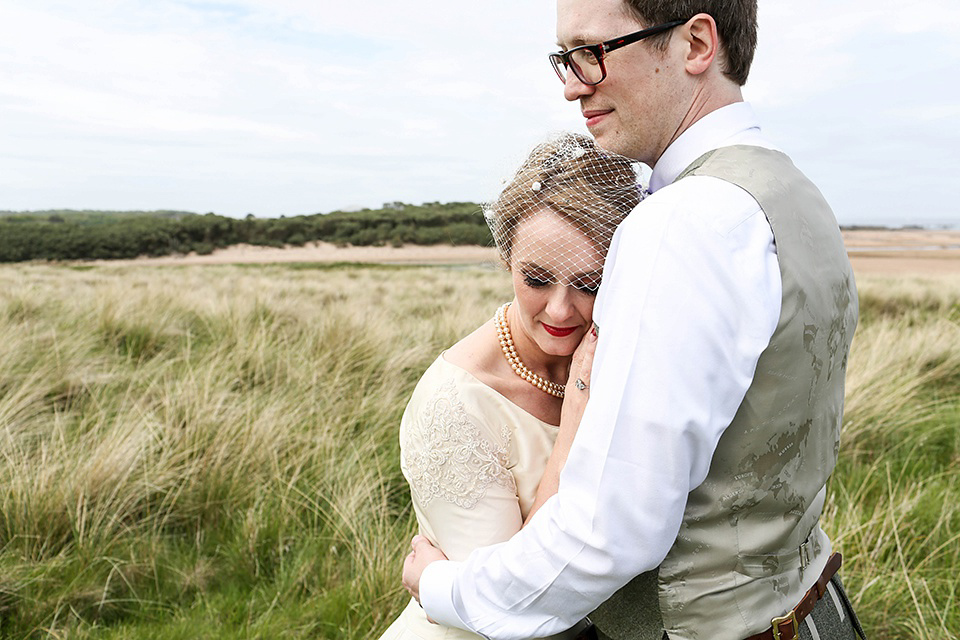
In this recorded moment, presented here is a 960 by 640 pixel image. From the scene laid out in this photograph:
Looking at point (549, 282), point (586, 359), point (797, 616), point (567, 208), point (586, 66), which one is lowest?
point (797, 616)

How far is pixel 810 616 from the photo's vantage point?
1644 millimetres

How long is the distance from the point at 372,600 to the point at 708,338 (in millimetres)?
2555

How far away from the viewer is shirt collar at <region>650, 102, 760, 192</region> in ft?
4.98

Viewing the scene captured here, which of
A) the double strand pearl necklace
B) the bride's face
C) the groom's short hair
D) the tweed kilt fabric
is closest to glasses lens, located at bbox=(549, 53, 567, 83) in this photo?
the groom's short hair

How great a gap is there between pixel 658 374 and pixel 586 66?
69cm

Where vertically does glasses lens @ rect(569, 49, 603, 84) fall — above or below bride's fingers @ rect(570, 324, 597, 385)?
above

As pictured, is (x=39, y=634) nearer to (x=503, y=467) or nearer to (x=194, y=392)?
(x=194, y=392)

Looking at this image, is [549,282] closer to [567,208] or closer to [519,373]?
[567,208]

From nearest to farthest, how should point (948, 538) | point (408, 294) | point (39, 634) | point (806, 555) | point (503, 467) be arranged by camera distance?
1. point (806, 555)
2. point (503, 467)
3. point (39, 634)
4. point (948, 538)
5. point (408, 294)

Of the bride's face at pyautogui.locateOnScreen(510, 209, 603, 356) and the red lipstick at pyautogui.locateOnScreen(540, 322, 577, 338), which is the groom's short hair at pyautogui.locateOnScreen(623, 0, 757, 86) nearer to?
the bride's face at pyautogui.locateOnScreen(510, 209, 603, 356)

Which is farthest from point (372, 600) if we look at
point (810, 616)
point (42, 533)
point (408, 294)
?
point (408, 294)

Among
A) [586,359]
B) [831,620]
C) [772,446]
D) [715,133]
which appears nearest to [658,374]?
[772,446]

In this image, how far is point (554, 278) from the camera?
5.94 feet

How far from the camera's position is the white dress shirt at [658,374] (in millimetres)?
1189
